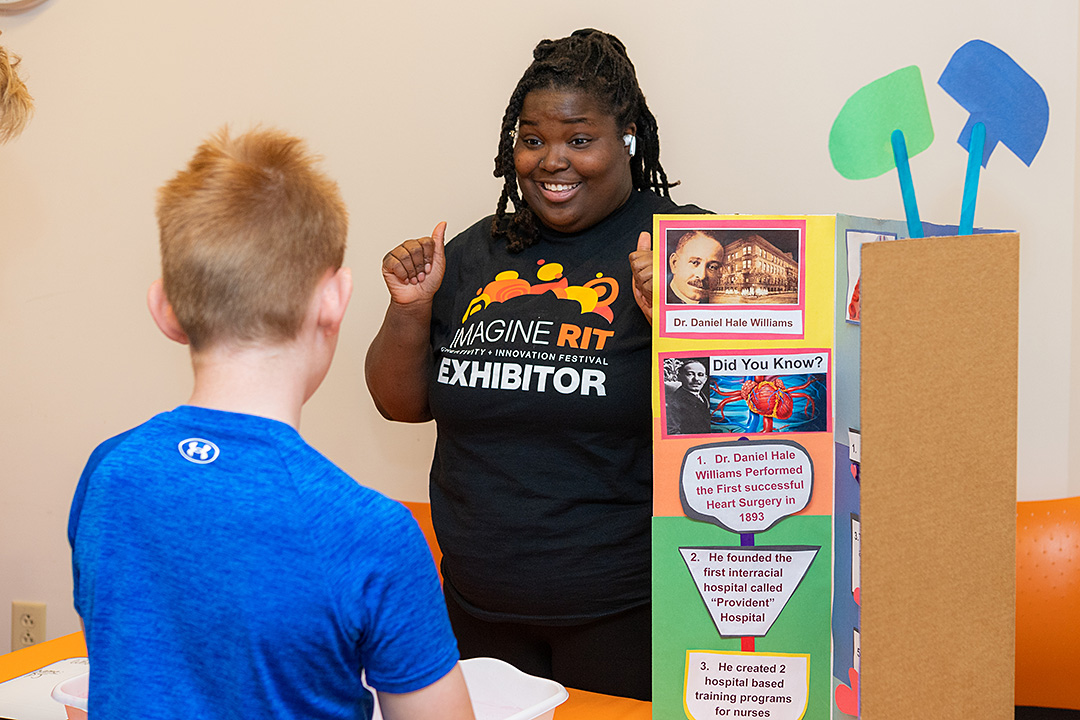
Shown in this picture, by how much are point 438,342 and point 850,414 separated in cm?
72

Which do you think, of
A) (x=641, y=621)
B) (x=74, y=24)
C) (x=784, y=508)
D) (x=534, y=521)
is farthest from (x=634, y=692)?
(x=74, y=24)

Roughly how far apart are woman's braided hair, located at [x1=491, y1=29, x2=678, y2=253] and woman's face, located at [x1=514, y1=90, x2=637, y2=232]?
0.02 metres

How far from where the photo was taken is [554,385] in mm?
1376

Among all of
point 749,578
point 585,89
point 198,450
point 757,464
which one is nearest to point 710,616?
point 749,578

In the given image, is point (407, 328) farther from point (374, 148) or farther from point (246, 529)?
point (246, 529)

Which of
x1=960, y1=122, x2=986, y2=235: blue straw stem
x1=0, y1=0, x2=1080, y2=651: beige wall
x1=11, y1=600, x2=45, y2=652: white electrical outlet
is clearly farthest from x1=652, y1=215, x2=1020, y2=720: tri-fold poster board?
x1=11, y1=600, x2=45, y2=652: white electrical outlet

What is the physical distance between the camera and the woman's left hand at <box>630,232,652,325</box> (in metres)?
1.27

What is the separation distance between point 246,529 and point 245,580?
0.12 ft

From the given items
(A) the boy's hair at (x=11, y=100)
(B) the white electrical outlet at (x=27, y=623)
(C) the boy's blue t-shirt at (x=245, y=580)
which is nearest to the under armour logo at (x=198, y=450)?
(C) the boy's blue t-shirt at (x=245, y=580)

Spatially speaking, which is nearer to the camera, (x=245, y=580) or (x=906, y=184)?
(x=245, y=580)

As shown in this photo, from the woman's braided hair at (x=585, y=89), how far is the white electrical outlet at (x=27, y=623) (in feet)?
5.95

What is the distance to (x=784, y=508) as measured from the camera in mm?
1099

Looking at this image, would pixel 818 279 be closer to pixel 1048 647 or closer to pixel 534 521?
pixel 534 521

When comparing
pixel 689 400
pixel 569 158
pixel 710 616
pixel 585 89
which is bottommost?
pixel 710 616
